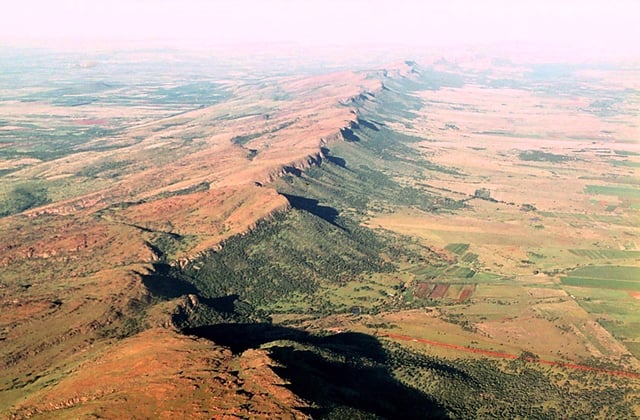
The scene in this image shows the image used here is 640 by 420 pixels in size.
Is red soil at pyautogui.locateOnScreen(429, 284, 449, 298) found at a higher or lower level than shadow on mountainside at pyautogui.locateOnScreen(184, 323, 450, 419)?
lower

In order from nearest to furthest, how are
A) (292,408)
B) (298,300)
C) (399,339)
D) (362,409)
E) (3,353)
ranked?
(292,408) → (362,409) → (3,353) → (399,339) → (298,300)

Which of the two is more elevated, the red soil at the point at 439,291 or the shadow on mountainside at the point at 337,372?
the shadow on mountainside at the point at 337,372

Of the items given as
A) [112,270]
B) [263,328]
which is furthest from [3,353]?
[263,328]

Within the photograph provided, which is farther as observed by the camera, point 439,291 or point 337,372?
point 439,291

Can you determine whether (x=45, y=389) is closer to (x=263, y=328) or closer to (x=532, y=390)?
(x=263, y=328)

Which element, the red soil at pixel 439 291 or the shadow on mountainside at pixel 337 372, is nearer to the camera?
the shadow on mountainside at pixel 337 372

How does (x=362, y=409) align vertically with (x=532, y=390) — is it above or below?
above

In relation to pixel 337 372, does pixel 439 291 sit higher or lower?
lower

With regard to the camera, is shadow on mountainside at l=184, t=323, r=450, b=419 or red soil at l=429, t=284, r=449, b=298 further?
red soil at l=429, t=284, r=449, b=298
